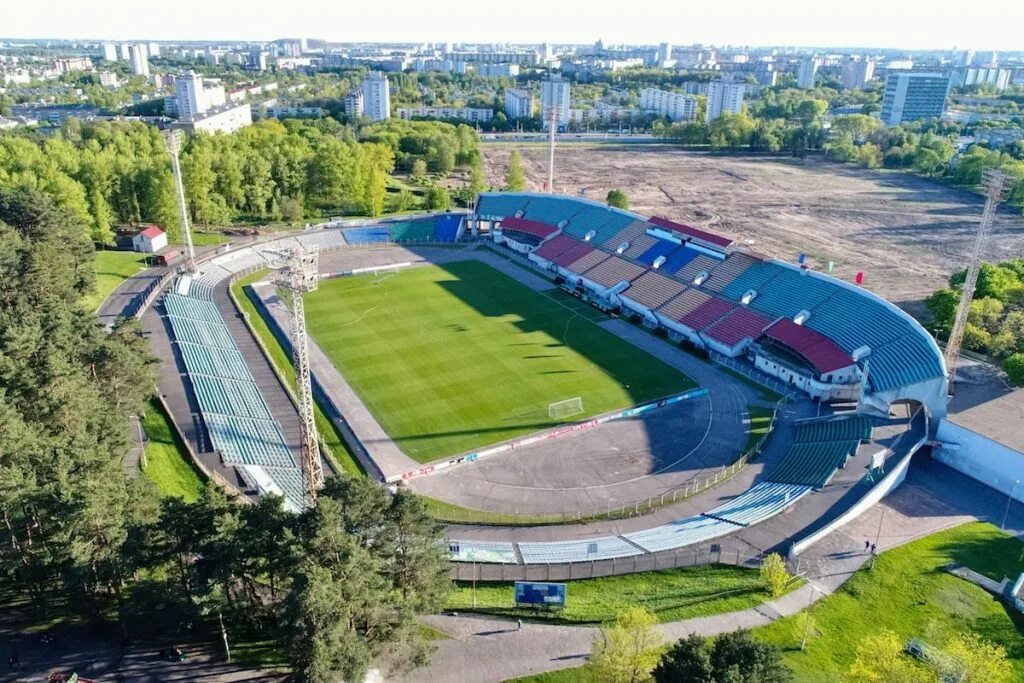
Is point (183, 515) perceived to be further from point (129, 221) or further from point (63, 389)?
point (129, 221)

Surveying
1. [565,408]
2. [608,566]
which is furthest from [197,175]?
[608,566]

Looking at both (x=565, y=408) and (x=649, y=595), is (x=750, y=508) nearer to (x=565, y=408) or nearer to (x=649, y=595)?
(x=649, y=595)

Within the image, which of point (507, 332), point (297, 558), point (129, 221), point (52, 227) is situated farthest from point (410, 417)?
point (129, 221)

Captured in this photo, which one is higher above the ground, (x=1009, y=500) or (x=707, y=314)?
(x=707, y=314)

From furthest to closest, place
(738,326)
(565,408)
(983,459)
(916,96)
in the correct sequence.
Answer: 1. (916,96)
2. (738,326)
3. (565,408)
4. (983,459)

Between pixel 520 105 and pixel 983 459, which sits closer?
pixel 983 459

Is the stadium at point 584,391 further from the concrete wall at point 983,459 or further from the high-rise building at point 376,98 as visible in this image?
the high-rise building at point 376,98

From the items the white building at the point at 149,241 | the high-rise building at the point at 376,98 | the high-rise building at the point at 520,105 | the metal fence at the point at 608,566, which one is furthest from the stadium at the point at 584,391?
the high-rise building at the point at 520,105
